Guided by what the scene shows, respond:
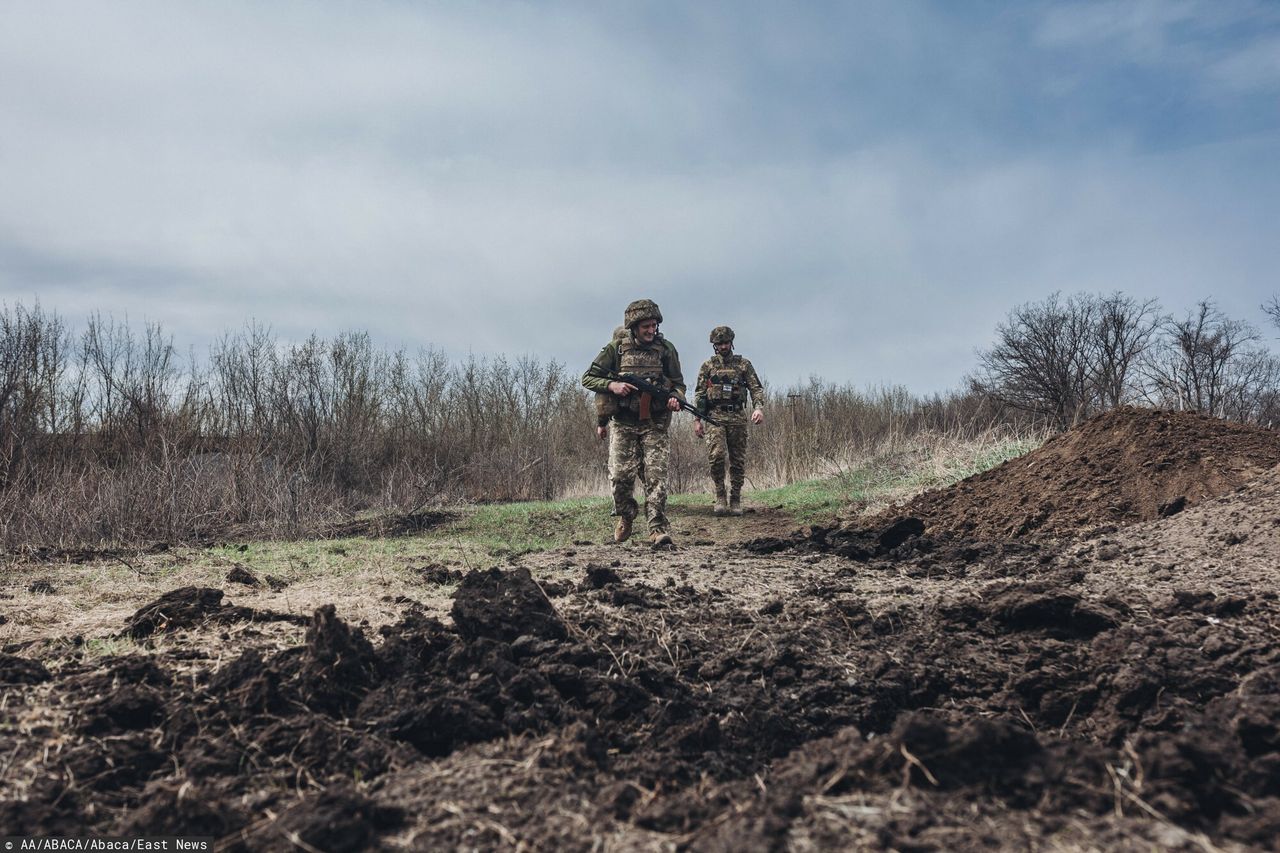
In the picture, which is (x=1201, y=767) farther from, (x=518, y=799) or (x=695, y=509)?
(x=695, y=509)

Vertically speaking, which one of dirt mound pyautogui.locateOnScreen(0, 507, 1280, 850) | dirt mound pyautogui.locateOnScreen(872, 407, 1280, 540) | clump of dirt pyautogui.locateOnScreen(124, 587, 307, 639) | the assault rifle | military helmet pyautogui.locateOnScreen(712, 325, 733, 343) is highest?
military helmet pyautogui.locateOnScreen(712, 325, 733, 343)

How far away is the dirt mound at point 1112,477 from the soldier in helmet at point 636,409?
8.41 ft

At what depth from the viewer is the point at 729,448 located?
11.2 meters

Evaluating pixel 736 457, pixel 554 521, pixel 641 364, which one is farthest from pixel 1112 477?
pixel 554 521

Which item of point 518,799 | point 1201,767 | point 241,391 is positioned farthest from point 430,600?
point 241,391

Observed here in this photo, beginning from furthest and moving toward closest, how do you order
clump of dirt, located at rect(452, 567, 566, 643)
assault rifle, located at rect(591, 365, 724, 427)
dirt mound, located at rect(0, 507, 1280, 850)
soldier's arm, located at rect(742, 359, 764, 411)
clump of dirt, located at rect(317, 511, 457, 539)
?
soldier's arm, located at rect(742, 359, 764, 411)
clump of dirt, located at rect(317, 511, 457, 539)
assault rifle, located at rect(591, 365, 724, 427)
clump of dirt, located at rect(452, 567, 566, 643)
dirt mound, located at rect(0, 507, 1280, 850)

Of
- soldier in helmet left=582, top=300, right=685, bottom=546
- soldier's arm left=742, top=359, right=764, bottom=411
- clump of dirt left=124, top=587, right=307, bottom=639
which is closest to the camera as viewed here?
clump of dirt left=124, top=587, right=307, bottom=639

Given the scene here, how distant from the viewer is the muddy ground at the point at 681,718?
180 centimetres

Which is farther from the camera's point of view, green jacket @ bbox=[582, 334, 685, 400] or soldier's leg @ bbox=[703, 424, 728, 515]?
soldier's leg @ bbox=[703, 424, 728, 515]

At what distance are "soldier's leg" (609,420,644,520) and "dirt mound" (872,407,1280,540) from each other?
2.74 m

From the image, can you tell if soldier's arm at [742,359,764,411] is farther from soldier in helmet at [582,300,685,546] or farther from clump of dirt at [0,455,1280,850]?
clump of dirt at [0,455,1280,850]

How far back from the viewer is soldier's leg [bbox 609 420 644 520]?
7273 mm

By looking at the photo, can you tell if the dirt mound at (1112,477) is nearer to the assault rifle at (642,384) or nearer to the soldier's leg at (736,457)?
the assault rifle at (642,384)

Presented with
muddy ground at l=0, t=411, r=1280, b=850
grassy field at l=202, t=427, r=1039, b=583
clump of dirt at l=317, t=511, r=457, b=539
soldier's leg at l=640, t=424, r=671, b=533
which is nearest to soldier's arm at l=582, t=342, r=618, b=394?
soldier's leg at l=640, t=424, r=671, b=533
